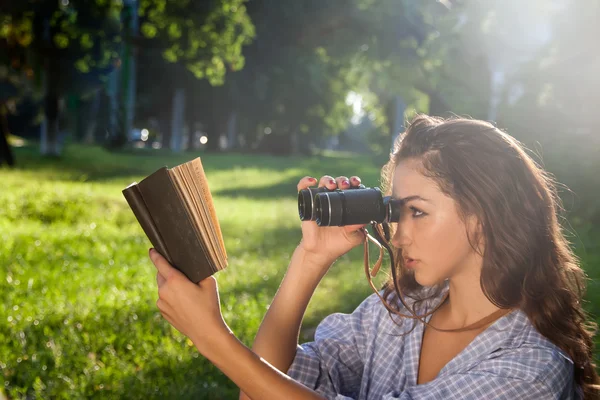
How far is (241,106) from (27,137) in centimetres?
1922

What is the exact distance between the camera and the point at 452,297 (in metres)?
2.35

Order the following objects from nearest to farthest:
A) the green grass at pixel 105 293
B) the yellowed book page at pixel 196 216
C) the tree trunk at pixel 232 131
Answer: the yellowed book page at pixel 196 216 → the green grass at pixel 105 293 → the tree trunk at pixel 232 131

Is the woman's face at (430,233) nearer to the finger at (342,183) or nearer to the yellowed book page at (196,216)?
the finger at (342,183)

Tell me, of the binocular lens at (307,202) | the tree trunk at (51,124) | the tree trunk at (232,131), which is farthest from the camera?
the tree trunk at (232,131)

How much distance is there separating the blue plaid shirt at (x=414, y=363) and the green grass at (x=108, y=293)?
1.86 meters

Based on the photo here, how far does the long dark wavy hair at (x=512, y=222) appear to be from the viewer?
2.17 meters

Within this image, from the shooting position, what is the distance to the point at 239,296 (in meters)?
6.52

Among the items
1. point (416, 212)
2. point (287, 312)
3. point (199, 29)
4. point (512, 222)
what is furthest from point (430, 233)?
point (199, 29)

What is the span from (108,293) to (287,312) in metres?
4.29

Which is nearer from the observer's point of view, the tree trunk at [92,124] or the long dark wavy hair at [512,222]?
the long dark wavy hair at [512,222]

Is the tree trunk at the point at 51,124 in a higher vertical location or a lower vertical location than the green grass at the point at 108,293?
higher

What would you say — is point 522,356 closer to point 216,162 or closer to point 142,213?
point 142,213

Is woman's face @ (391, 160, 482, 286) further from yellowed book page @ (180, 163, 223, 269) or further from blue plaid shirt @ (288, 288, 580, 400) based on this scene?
yellowed book page @ (180, 163, 223, 269)

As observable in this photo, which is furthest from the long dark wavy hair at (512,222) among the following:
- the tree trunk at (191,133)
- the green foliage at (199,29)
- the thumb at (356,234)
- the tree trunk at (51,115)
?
the tree trunk at (191,133)
